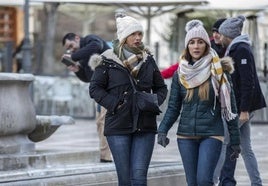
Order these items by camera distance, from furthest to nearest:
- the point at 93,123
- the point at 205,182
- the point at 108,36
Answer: the point at 108,36 < the point at 93,123 < the point at 205,182

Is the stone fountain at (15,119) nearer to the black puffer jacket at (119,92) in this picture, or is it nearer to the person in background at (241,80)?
the person in background at (241,80)

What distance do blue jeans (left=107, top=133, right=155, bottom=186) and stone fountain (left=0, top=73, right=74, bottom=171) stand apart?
354cm

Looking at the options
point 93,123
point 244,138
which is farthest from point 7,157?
point 93,123

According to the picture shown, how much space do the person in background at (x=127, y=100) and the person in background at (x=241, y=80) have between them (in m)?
1.57

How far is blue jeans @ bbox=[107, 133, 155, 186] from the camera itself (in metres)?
8.60

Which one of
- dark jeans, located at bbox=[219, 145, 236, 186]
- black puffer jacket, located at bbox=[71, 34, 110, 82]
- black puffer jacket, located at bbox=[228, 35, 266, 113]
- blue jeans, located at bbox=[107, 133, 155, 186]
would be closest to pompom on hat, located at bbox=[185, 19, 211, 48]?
blue jeans, located at bbox=[107, 133, 155, 186]

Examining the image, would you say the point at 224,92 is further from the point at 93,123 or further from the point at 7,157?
the point at 93,123

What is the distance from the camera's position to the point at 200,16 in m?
34.2

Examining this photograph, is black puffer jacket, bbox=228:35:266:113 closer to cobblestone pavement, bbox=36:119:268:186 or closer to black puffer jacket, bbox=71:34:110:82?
cobblestone pavement, bbox=36:119:268:186

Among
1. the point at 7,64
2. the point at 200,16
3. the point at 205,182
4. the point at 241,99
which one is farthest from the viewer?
the point at 200,16

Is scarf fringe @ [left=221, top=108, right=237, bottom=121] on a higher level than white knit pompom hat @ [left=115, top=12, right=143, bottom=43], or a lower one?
lower

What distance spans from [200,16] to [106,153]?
2189 centimetres

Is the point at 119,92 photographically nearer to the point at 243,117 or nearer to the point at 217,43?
the point at 243,117

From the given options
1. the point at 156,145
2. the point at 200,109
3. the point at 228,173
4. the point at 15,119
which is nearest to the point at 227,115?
the point at 200,109
